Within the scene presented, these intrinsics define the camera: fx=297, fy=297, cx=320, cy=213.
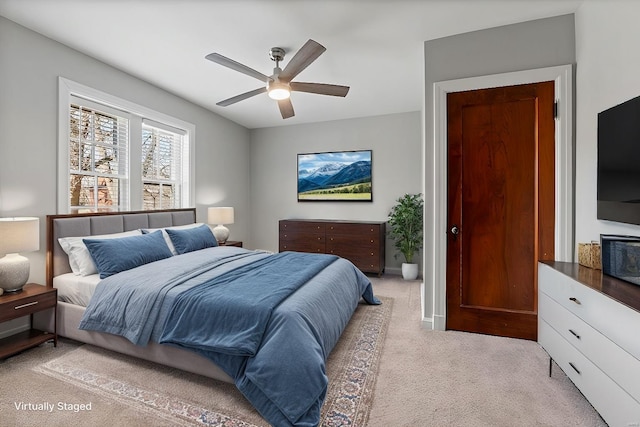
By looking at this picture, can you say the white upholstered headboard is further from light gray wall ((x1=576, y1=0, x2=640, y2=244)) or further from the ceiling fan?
light gray wall ((x1=576, y1=0, x2=640, y2=244))

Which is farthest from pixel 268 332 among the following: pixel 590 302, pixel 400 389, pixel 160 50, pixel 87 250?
pixel 160 50

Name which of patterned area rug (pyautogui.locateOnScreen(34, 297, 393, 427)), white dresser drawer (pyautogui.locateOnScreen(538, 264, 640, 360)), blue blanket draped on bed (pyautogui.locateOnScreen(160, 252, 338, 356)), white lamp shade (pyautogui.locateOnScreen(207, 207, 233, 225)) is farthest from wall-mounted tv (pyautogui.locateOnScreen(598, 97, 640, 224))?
white lamp shade (pyautogui.locateOnScreen(207, 207, 233, 225))

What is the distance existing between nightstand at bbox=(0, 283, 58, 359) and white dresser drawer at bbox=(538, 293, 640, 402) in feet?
11.8

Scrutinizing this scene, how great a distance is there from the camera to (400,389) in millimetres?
1888

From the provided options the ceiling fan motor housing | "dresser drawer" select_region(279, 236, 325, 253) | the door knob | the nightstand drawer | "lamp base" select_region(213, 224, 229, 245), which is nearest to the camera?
the nightstand drawer

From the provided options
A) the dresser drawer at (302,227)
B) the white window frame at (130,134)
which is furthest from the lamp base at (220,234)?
the dresser drawer at (302,227)

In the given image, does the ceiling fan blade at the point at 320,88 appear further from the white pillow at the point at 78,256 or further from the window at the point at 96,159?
the white pillow at the point at 78,256

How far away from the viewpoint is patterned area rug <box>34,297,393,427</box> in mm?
1652

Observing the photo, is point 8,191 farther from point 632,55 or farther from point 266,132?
point 632,55

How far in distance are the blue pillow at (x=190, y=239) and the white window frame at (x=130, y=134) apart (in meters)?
0.76

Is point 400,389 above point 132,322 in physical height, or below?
below

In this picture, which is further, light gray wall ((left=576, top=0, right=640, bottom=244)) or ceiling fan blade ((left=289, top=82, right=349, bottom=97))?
ceiling fan blade ((left=289, top=82, right=349, bottom=97))

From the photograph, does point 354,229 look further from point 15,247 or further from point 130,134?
point 15,247

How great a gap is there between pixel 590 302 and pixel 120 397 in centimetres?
270
